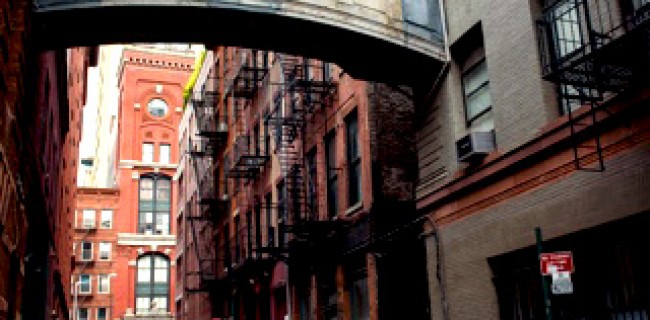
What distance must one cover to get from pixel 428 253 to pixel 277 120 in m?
9.56

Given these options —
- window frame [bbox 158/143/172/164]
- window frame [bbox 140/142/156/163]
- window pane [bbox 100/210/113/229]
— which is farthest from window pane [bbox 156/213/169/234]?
window frame [bbox 140/142/156/163]

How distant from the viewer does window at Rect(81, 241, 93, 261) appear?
2825 inches

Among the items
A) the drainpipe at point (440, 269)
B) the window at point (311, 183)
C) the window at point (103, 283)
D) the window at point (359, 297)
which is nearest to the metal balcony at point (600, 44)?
the drainpipe at point (440, 269)

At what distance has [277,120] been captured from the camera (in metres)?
24.1

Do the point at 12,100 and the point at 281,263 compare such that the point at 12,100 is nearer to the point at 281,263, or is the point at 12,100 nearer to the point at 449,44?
the point at 449,44

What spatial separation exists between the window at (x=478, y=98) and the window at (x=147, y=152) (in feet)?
206

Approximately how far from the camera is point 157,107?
76.8 metres

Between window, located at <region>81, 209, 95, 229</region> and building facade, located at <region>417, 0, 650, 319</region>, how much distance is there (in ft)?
207

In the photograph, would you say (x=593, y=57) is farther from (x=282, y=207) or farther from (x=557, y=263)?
(x=282, y=207)

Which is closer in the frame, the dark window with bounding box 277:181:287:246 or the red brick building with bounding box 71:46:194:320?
the dark window with bounding box 277:181:287:246

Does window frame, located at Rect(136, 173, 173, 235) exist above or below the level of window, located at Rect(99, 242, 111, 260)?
above

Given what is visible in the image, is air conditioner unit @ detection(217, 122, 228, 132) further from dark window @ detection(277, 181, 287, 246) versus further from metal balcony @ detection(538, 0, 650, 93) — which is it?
metal balcony @ detection(538, 0, 650, 93)

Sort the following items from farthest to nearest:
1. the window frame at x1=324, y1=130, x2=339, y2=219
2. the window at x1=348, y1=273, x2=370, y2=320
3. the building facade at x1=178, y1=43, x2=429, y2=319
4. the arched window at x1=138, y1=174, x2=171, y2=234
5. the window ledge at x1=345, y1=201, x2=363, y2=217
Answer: the arched window at x1=138, y1=174, x2=171, y2=234
the window frame at x1=324, y1=130, x2=339, y2=219
the window ledge at x1=345, y1=201, x2=363, y2=217
the window at x1=348, y1=273, x2=370, y2=320
the building facade at x1=178, y1=43, x2=429, y2=319

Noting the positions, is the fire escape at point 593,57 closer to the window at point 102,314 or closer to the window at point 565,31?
the window at point 565,31
